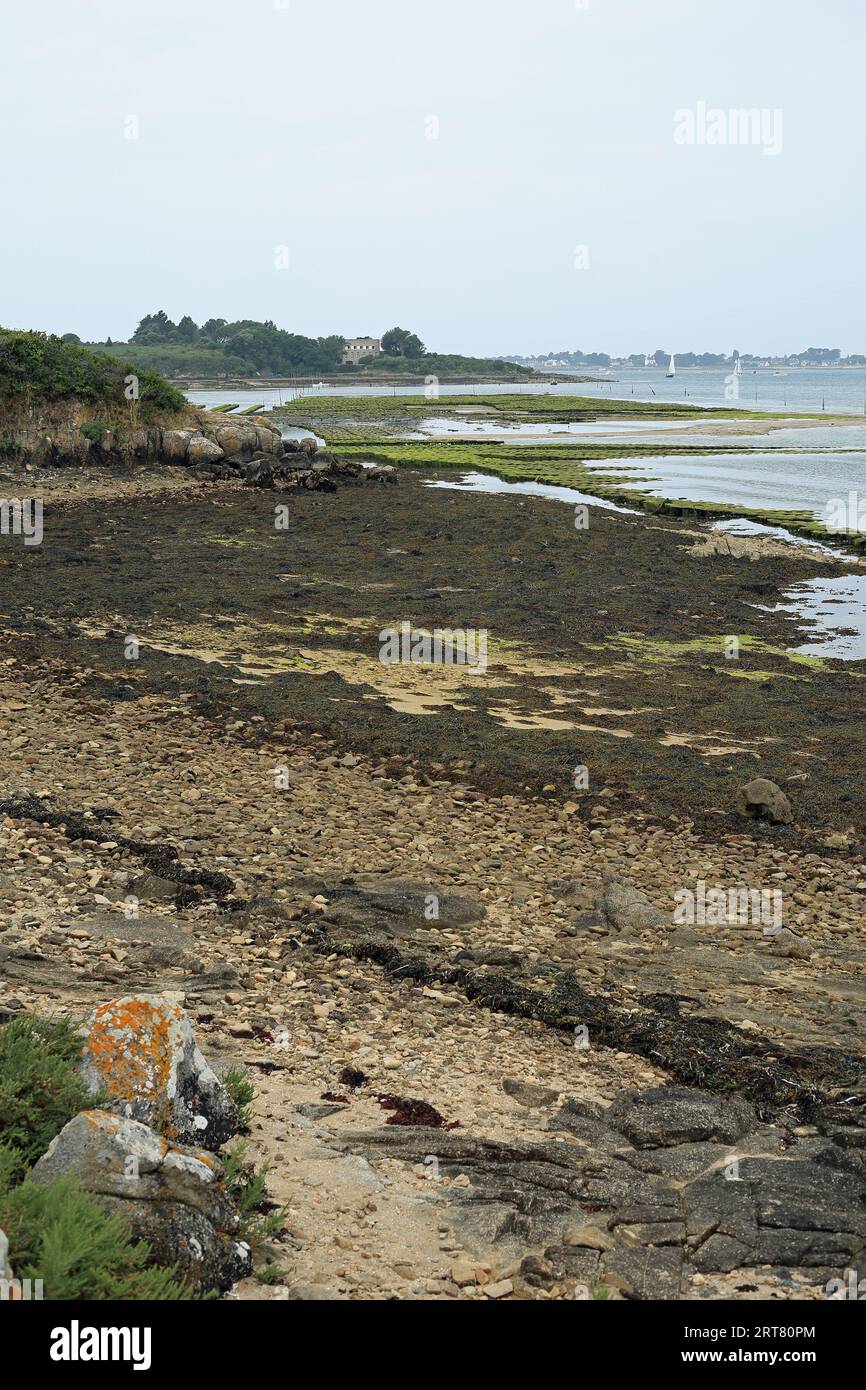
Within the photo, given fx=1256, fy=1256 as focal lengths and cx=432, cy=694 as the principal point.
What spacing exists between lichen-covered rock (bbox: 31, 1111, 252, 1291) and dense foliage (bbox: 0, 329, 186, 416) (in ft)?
161

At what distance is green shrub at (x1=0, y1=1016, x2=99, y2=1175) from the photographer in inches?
241

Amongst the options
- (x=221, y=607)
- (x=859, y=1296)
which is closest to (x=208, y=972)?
(x=859, y=1296)

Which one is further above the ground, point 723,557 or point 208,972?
point 723,557

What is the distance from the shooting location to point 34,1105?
6.32 metres

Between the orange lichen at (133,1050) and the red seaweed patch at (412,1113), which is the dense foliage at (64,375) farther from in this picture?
the orange lichen at (133,1050)

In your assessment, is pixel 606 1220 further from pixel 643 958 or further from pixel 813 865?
pixel 813 865

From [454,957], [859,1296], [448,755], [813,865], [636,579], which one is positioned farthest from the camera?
[636,579]

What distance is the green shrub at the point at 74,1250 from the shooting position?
16.3 ft

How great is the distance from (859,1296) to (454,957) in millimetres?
4734

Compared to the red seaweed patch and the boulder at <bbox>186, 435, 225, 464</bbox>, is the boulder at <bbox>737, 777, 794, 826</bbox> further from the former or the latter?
the boulder at <bbox>186, 435, 225, 464</bbox>

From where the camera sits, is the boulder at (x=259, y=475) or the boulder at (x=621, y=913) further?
the boulder at (x=259, y=475)

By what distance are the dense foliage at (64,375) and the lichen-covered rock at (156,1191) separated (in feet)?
161

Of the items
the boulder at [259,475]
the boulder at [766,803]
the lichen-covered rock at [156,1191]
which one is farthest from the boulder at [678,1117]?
the boulder at [259,475]

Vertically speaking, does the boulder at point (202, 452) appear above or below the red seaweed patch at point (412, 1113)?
above
